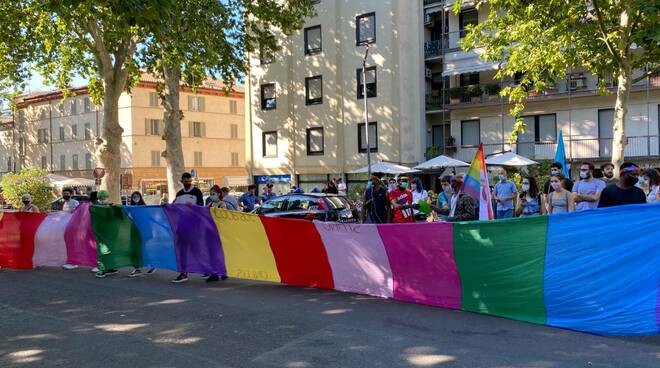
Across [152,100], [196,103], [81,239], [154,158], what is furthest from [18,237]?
[196,103]

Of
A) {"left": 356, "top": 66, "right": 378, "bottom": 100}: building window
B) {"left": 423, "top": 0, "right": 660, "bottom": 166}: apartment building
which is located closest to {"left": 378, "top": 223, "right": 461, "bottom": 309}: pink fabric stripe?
{"left": 423, "top": 0, "right": 660, "bottom": 166}: apartment building


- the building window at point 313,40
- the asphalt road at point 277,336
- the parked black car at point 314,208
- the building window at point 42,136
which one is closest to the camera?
the asphalt road at point 277,336

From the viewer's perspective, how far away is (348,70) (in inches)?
1260

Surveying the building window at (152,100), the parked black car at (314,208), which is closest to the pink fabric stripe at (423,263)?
the parked black car at (314,208)

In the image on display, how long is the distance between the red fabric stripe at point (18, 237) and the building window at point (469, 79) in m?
25.2

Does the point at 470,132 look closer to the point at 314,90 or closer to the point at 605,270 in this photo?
the point at 314,90

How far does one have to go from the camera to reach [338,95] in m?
32.5

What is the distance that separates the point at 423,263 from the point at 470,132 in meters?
25.6

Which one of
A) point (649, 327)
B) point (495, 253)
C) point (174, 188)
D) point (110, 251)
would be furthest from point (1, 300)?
point (174, 188)

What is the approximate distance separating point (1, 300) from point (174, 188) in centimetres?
1486

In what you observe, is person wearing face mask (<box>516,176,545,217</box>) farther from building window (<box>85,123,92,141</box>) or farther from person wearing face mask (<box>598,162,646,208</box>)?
building window (<box>85,123,92,141</box>)

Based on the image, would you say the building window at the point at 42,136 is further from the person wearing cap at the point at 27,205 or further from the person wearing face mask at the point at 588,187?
the person wearing face mask at the point at 588,187

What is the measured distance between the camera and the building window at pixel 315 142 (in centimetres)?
3350

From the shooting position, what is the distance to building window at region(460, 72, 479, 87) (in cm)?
3142
